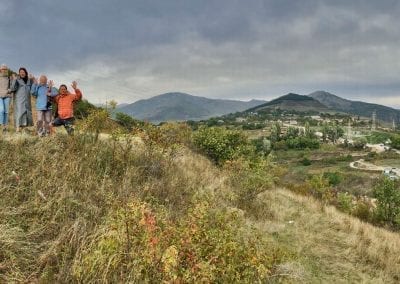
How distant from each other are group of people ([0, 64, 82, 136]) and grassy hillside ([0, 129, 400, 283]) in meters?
2.23

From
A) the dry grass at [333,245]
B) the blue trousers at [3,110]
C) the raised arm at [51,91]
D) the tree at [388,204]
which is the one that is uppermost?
the raised arm at [51,91]

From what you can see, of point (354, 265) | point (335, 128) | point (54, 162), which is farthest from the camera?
point (335, 128)

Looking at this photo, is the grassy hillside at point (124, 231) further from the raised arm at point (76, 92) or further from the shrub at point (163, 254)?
the raised arm at point (76, 92)

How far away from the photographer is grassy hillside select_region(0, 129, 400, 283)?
4871 mm

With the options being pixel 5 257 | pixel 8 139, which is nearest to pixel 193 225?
pixel 5 257

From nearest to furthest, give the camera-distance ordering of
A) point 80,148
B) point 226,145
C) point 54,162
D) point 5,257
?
point 5,257 < point 54,162 < point 80,148 < point 226,145

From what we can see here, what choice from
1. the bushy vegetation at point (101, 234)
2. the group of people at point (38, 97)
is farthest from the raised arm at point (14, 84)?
the bushy vegetation at point (101, 234)

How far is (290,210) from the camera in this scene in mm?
15297

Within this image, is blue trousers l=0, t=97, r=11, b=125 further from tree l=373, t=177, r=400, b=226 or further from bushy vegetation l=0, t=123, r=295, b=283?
tree l=373, t=177, r=400, b=226

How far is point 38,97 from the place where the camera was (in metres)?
12.6

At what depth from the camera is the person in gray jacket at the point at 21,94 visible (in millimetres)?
12406

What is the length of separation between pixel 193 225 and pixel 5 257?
2.48 m

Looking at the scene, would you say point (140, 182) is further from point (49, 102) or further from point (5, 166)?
point (49, 102)

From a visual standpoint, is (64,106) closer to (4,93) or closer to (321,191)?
(4,93)
